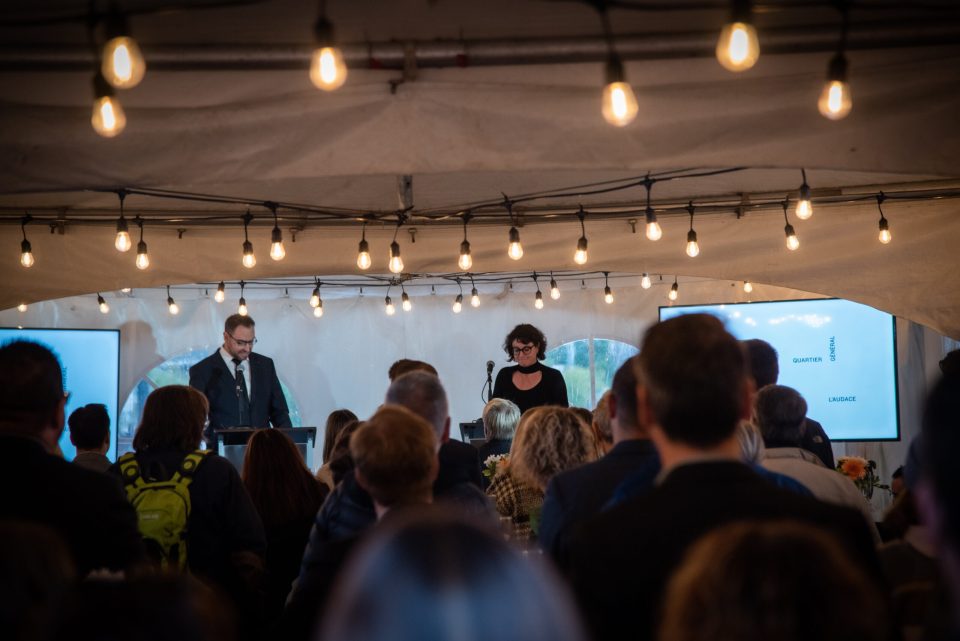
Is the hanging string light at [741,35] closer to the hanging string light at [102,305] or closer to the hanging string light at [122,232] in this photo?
the hanging string light at [122,232]

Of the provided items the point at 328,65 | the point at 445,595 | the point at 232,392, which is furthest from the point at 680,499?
the point at 232,392

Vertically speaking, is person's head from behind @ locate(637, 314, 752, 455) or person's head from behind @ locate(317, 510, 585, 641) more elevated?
person's head from behind @ locate(637, 314, 752, 455)

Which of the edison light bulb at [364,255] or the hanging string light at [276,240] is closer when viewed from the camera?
the hanging string light at [276,240]

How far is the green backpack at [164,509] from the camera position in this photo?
369 cm

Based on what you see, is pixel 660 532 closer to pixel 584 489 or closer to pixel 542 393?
pixel 584 489

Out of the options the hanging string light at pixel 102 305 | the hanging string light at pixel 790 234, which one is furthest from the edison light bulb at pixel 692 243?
the hanging string light at pixel 102 305

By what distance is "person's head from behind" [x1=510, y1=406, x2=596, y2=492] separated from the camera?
12.9 feet

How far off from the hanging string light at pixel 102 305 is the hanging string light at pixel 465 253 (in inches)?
191

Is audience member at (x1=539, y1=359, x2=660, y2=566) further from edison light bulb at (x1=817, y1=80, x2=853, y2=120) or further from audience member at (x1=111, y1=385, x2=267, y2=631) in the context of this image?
audience member at (x1=111, y1=385, x2=267, y2=631)

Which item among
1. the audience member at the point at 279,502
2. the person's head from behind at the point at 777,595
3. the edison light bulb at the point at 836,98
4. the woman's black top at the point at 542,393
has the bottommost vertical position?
the audience member at the point at 279,502

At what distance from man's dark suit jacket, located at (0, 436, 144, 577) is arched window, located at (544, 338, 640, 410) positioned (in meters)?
8.22

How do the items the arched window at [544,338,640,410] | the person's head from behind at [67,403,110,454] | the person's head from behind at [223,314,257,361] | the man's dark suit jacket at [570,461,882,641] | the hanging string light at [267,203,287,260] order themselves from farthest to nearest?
1. the arched window at [544,338,640,410]
2. the person's head from behind at [223,314,257,361]
3. the hanging string light at [267,203,287,260]
4. the person's head from behind at [67,403,110,454]
5. the man's dark suit jacket at [570,461,882,641]

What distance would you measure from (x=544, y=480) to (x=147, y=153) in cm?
208

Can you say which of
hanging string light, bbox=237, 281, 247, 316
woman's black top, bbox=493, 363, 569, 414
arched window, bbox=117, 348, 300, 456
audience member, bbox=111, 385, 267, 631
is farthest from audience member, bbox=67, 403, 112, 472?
arched window, bbox=117, 348, 300, 456
